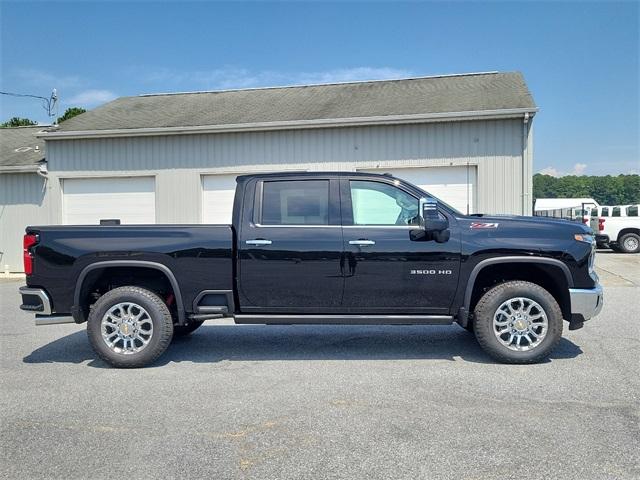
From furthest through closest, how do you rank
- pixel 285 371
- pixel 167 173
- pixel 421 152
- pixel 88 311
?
1. pixel 167 173
2. pixel 421 152
3. pixel 88 311
4. pixel 285 371

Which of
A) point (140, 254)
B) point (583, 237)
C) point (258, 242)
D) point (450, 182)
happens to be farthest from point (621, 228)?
point (140, 254)

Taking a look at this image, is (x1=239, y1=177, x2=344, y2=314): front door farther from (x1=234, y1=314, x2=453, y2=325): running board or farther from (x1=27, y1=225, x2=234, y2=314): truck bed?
(x1=27, y1=225, x2=234, y2=314): truck bed

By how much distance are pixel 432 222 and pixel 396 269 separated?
597 mm

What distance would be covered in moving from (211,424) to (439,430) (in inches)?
66.6

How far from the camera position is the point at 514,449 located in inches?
138

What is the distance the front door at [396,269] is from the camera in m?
5.41

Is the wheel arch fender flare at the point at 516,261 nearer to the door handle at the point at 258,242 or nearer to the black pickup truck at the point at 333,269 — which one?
the black pickup truck at the point at 333,269

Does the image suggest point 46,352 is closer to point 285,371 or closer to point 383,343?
point 285,371

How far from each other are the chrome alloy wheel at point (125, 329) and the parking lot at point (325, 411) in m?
0.26

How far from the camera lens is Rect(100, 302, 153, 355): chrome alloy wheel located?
5547 mm

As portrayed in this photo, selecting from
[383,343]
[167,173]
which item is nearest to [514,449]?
[383,343]

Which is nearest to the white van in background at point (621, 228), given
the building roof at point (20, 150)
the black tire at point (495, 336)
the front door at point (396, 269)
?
the black tire at point (495, 336)

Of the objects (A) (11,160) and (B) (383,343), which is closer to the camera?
(B) (383,343)

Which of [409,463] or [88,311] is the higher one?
[88,311]
